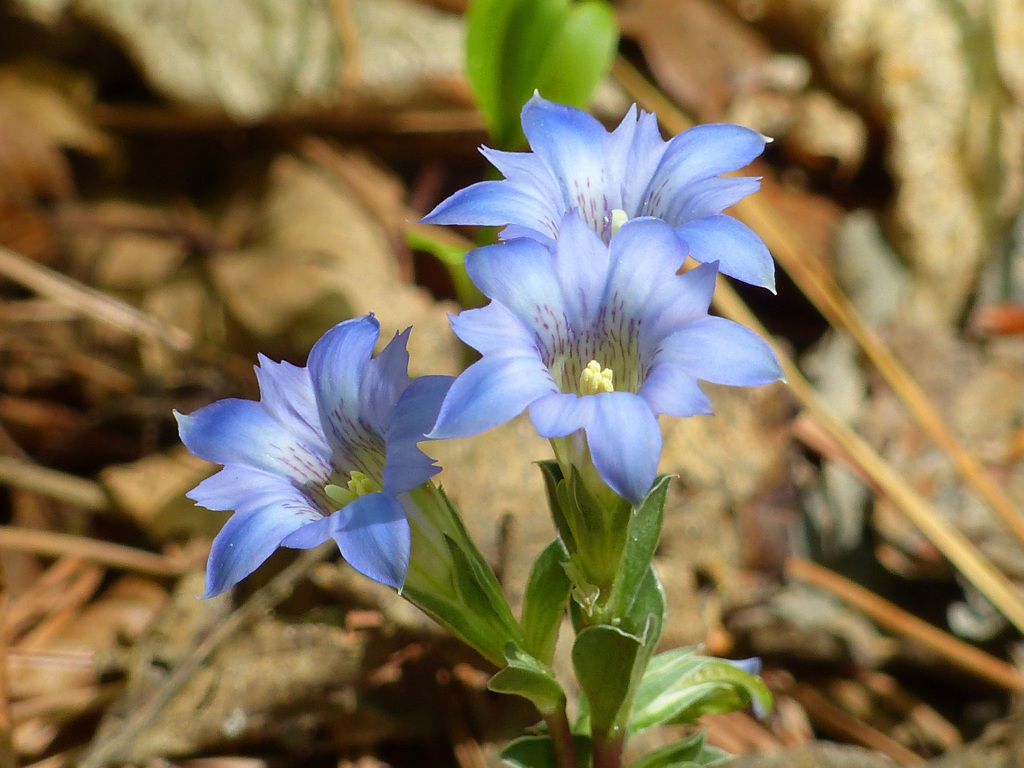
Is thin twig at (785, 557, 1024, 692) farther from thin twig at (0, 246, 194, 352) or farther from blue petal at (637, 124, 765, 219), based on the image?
thin twig at (0, 246, 194, 352)

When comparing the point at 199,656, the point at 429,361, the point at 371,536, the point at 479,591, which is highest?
the point at 371,536

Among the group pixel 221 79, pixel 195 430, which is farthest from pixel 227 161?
pixel 195 430

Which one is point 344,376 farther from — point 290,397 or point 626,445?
point 626,445

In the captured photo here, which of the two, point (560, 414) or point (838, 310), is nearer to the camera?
point (560, 414)

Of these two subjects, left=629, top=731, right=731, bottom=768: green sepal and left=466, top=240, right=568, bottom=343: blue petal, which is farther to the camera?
left=629, top=731, right=731, bottom=768: green sepal

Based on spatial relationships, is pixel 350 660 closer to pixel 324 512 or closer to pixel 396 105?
pixel 324 512

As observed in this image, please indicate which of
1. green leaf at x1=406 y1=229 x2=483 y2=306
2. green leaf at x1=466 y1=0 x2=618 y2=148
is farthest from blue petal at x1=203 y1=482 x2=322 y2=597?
green leaf at x1=466 y1=0 x2=618 y2=148

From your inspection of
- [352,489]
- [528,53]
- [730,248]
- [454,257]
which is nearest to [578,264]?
[730,248]
